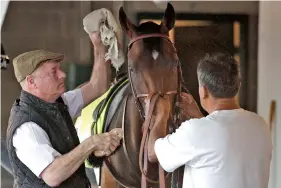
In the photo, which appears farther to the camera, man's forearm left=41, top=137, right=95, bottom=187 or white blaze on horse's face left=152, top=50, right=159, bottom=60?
white blaze on horse's face left=152, top=50, right=159, bottom=60

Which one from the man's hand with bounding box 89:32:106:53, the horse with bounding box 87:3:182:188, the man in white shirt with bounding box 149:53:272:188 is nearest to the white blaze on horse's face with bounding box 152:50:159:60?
the horse with bounding box 87:3:182:188

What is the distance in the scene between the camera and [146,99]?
72.3 inches

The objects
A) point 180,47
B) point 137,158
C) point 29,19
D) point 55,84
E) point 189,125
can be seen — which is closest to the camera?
point 189,125

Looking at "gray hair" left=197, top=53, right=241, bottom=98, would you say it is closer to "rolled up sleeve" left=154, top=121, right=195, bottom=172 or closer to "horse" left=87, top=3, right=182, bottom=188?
"rolled up sleeve" left=154, top=121, right=195, bottom=172

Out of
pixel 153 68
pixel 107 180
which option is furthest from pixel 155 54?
pixel 107 180

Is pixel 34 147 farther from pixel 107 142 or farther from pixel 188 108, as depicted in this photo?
pixel 188 108

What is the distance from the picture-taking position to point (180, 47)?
8.07ft

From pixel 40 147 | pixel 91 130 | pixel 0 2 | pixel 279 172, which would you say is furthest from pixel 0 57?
pixel 279 172

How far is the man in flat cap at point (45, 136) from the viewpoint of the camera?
5.63 ft

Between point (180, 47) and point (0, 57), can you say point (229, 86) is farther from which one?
point (0, 57)

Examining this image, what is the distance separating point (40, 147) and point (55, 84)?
0.82ft

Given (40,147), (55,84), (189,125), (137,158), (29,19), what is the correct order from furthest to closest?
(29,19) → (137,158) → (55,84) → (40,147) → (189,125)

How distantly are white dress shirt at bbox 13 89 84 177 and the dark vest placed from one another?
21 millimetres

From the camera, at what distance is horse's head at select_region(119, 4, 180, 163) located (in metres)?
1.79
